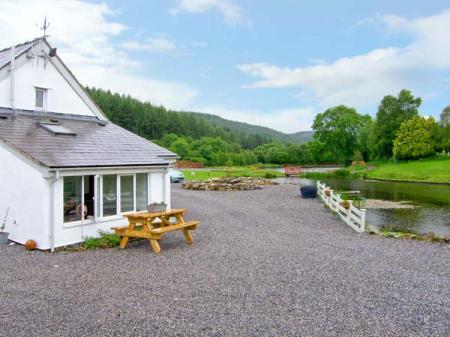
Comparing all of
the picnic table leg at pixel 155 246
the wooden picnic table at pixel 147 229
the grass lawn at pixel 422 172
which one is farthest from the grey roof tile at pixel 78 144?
the grass lawn at pixel 422 172

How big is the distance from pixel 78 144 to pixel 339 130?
6891 cm

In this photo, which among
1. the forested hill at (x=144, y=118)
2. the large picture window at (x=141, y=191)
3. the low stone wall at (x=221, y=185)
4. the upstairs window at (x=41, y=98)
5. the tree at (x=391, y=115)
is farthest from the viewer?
the forested hill at (x=144, y=118)

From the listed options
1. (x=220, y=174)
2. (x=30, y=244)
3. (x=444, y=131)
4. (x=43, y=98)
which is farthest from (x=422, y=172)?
(x=30, y=244)

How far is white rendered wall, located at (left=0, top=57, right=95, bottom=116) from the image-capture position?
13148mm

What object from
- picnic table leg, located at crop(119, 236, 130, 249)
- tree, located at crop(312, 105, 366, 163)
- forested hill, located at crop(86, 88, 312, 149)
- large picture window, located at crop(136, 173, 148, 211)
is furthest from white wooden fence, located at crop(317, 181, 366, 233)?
forested hill, located at crop(86, 88, 312, 149)

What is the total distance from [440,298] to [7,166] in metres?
10.9

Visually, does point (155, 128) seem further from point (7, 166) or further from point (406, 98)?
point (7, 166)

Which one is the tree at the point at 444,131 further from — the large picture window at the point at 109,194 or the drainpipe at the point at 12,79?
the drainpipe at the point at 12,79

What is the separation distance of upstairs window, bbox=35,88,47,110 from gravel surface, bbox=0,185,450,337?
20.2ft

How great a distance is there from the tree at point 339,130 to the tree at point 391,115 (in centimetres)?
689

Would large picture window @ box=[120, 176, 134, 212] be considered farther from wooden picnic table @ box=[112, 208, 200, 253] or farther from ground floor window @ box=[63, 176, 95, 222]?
wooden picnic table @ box=[112, 208, 200, 253]

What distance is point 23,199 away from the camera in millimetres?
10336

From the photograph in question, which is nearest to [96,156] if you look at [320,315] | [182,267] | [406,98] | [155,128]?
[182,267]

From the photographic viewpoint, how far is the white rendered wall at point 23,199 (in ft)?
32.3
